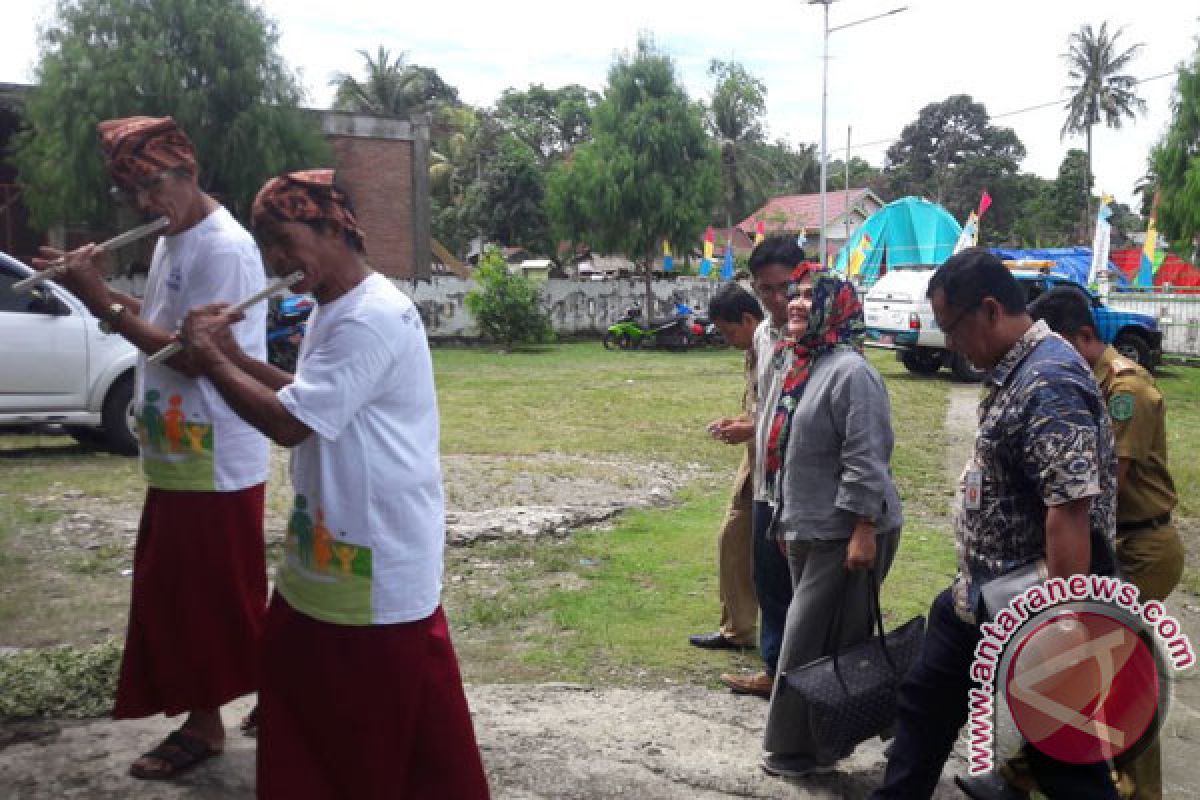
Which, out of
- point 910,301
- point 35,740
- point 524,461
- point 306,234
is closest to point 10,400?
point 524,461

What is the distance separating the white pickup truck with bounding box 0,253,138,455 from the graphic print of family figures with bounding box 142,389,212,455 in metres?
6.01

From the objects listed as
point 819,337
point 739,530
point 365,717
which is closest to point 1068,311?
point 819,337

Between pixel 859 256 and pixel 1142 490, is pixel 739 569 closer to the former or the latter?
pixel 1142 490

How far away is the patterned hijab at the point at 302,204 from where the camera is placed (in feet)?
8.13

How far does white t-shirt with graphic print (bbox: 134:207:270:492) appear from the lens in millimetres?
3223

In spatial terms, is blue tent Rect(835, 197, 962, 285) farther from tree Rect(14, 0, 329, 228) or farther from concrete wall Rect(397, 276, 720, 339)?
tree Rect(14, 0, 329, 228)

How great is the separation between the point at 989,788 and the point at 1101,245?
20.1m

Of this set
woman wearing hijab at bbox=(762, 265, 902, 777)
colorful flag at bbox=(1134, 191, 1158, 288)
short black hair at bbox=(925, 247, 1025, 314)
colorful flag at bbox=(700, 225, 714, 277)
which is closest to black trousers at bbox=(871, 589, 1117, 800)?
woman wearing hijab at bbox=(762, 265, 902, 777)

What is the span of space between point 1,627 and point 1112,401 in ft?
15.9

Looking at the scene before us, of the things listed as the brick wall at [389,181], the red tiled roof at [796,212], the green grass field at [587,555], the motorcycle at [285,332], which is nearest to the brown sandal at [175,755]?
the green grass field at [587,555]

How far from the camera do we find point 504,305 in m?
24.0

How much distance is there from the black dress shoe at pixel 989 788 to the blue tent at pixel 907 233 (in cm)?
2330

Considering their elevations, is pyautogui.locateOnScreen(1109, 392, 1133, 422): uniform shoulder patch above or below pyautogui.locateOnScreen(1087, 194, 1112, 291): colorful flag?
below

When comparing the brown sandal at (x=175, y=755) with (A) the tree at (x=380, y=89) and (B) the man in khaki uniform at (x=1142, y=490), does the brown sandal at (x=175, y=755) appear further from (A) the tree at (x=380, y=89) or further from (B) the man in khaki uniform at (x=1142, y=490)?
(A) the tree at (x=380, y=89)
